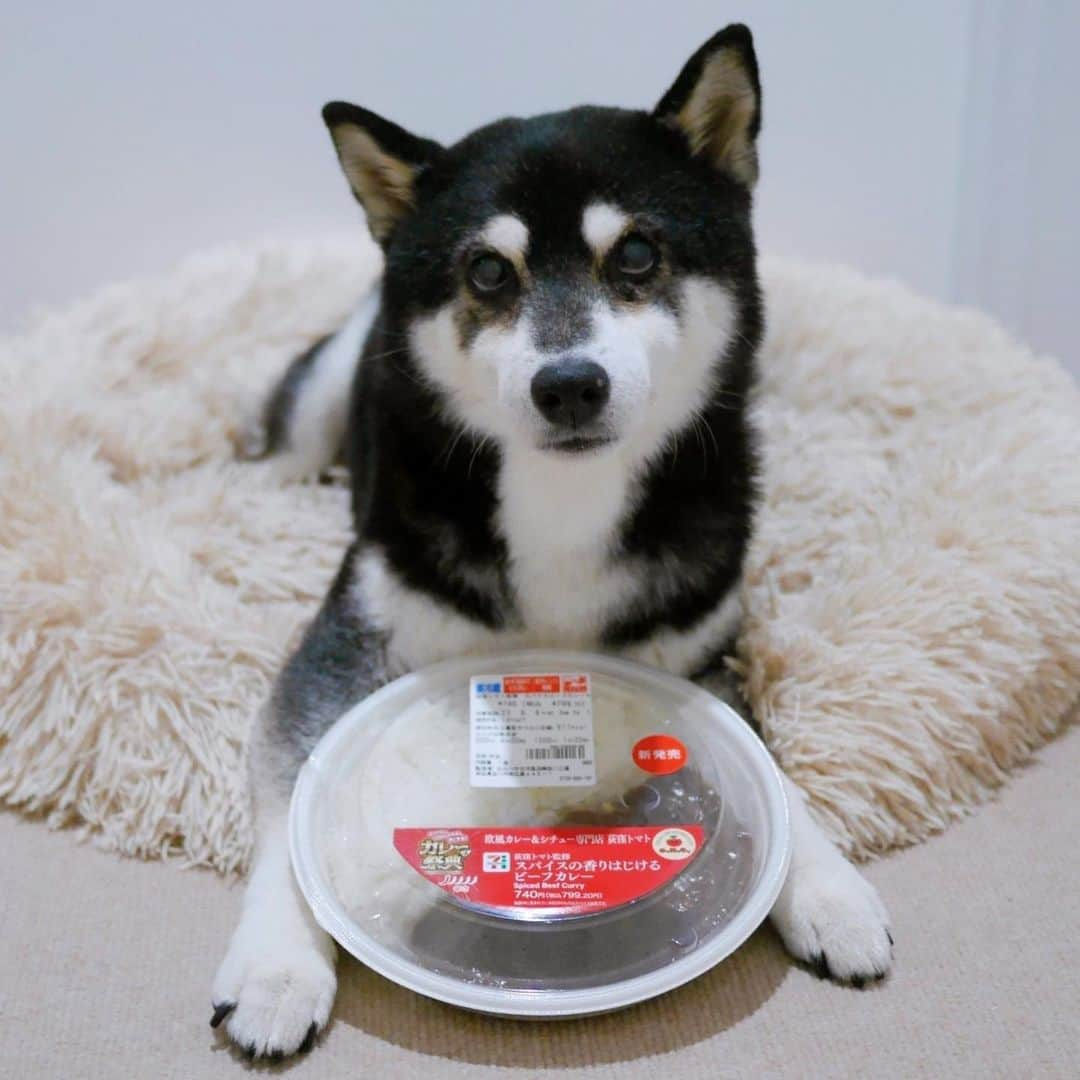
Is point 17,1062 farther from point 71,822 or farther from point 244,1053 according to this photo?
point 71,822

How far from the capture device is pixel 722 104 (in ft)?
4.90

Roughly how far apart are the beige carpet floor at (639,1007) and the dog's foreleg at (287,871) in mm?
47

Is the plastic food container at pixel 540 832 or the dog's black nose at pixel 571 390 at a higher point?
the dog's black nose at pixel 571 390

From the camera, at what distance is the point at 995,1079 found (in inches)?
48.8

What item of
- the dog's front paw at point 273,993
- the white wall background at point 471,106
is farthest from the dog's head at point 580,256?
the white wall background at point 471,106

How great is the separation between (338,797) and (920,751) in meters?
0.81

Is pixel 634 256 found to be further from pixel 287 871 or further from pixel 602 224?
pixel 287 871

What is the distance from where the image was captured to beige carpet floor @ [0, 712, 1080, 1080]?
1.27 metres

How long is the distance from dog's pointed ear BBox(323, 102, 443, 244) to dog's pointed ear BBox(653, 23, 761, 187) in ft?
1.08

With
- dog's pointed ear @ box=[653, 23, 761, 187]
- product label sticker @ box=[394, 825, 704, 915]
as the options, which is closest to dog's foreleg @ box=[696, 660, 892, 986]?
product label sticker @ box=[394, 825, 704, 915]

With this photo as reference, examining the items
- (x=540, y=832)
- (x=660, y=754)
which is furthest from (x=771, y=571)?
(x=540, y=832)

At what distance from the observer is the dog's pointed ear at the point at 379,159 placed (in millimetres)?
1514

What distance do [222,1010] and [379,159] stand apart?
3.55 feet

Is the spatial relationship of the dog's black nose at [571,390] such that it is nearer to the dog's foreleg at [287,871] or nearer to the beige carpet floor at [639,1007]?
the dog's foreleg at [287,871]
